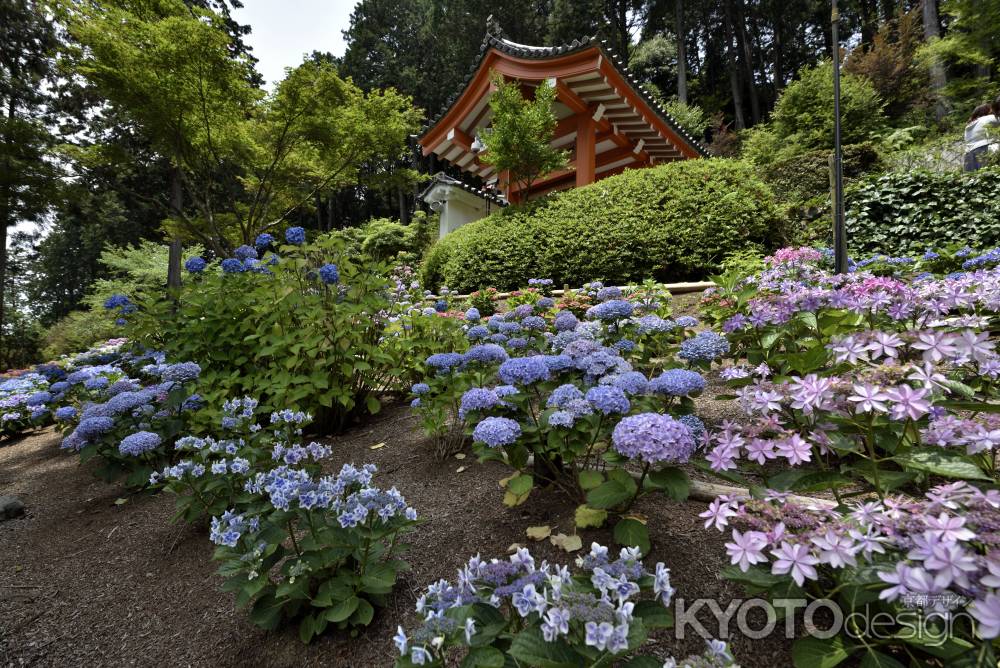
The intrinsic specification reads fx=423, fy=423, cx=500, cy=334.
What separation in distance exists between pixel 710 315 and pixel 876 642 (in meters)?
2.19

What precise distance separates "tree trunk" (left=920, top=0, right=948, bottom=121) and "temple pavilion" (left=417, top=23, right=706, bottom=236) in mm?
7280

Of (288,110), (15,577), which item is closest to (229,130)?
(288,110)

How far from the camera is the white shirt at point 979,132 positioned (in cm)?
640

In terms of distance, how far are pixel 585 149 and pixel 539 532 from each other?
797 cm

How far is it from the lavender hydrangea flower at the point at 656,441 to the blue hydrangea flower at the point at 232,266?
2.60m

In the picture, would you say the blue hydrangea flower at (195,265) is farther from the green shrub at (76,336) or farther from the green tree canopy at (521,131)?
the green shrub at (76,336)

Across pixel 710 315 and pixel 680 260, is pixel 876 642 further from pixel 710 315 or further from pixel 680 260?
pixel 680 260

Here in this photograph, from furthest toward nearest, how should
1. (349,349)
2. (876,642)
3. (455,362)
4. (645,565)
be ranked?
1. (349,349)
2. (455,362)
3. (645,565)
4. (876,642)

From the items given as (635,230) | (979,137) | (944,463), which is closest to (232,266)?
(944,463)

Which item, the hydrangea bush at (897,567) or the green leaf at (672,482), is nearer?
the hydrangea bush at (897,567)

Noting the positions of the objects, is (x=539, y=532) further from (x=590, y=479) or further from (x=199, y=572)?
(x=199, y=572)

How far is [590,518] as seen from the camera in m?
1.38

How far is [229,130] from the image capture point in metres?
7.56

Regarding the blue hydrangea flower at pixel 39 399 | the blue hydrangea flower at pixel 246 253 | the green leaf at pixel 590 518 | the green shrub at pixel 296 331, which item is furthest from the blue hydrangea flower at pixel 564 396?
the blue hydrangea flower at pixel 39 399
